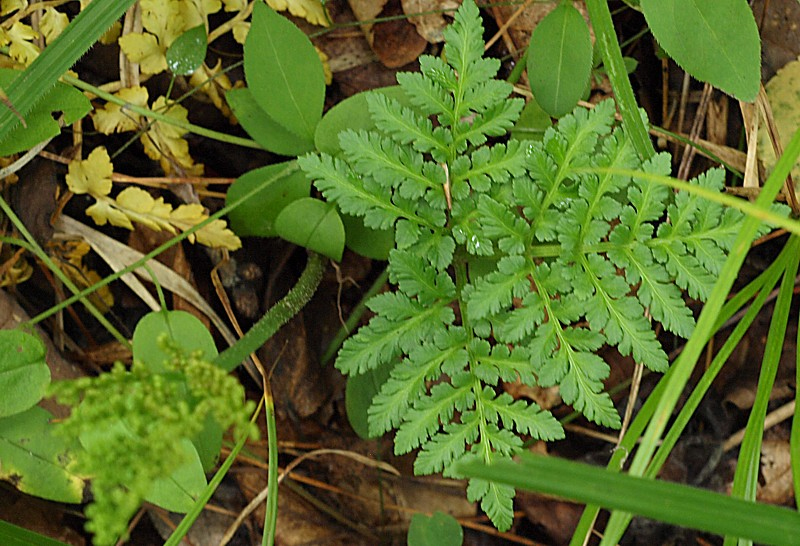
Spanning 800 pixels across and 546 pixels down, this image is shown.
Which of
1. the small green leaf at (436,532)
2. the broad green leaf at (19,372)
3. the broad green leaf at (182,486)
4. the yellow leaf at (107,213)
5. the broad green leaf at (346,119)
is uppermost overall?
the broad green leaf at (346,119)

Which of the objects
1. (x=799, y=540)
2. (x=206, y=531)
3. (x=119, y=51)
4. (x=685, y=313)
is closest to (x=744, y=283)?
(x=685, y=313)

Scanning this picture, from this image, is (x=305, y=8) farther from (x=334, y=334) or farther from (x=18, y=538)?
(x=18, y=538)

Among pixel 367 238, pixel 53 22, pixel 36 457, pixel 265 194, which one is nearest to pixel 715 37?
pixel 367 238

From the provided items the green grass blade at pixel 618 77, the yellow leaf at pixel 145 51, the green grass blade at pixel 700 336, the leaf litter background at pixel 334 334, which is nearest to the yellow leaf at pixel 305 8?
the leaf litter background at pixel 334 334

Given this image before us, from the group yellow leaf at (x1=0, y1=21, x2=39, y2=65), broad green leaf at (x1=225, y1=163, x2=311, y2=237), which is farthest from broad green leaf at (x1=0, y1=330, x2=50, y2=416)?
yellow leaf at (x1=0, y1=21, x2=39, y2=65)

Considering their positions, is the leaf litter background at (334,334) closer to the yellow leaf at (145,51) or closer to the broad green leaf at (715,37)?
the yellow leaf at (145,51)

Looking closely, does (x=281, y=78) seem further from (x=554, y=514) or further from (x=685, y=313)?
(x=554, y=514)
